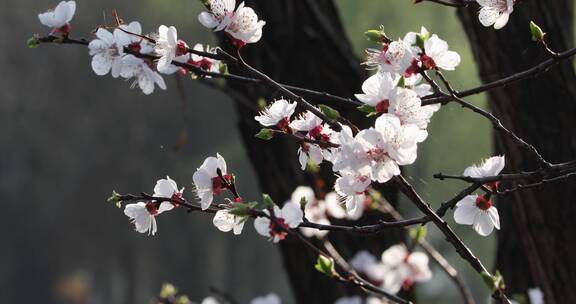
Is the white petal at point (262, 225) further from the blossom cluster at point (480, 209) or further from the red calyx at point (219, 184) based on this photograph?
the blossom cluster at point (480, 209)

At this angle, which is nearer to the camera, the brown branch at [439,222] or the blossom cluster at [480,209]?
the brown branch at [439,222]

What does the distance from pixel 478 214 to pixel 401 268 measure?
1.16 metres

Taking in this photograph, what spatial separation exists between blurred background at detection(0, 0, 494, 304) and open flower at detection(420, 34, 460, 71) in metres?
15.1

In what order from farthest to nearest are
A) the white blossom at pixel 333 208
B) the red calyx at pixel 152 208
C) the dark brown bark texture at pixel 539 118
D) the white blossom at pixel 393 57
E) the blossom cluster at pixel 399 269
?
the white blossom at pixel 333 208, the blossom cluster at pixel 399 269, the dark brown bark texture at pixel 539 118, the red calyx at pixel 152 208, the white blossom at pixel 393 57

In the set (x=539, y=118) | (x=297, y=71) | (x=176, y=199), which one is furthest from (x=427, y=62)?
(x=297, y=71)

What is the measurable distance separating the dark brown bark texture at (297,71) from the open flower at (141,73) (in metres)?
1.26

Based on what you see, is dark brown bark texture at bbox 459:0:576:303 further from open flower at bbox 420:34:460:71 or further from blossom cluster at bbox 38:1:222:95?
blossom cluster at bbox 38:1:222:95

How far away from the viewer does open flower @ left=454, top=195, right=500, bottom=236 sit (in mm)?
1546

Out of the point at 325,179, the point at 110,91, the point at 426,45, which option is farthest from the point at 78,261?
the point at 426,45

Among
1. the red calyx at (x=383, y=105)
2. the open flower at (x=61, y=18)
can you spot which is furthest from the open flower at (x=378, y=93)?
the open flower at (x=61, y=18)

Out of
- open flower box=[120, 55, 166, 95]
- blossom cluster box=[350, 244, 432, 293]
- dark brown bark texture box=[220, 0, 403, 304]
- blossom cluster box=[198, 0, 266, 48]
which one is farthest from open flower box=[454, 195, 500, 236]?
dark brown bark texture box=[220, 0, 403, 304]

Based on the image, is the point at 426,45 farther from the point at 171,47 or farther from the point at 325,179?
the point at 325,179

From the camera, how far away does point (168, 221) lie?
24.1m

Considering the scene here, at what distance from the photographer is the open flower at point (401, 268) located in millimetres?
2650
